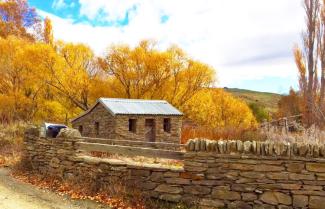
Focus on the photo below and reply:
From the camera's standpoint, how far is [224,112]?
39844 millimetres

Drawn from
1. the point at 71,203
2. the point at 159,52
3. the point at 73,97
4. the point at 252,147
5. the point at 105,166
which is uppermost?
the point at 159,52

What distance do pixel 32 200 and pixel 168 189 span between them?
11.8 feet

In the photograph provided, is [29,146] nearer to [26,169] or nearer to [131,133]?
[26,169]

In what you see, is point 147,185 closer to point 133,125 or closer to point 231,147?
point 231,147

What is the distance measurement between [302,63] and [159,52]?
1343 centimetres

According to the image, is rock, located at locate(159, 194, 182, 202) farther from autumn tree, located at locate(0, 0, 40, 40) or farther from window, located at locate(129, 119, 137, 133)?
autumn tree, located at locate(0, 0, 40, 40)

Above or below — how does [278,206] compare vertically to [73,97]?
below

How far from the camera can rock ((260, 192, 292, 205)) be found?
8.00 metres

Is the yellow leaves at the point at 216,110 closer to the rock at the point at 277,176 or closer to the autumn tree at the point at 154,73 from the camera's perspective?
the autumn tree at the point at 154,73

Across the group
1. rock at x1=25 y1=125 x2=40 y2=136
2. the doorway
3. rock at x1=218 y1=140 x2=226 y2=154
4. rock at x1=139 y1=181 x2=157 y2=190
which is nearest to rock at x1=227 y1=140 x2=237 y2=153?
rock at x1=218 y1=140 x2=226 y2=154

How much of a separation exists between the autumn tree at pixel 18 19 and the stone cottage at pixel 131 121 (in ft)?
70.8

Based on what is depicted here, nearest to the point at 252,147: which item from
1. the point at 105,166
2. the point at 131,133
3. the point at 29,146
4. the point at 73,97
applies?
the point at 105,166

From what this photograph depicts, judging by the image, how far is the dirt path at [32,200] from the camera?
9.12 metres

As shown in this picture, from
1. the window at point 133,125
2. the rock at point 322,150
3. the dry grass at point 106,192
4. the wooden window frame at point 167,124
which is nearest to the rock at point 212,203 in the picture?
the dry grass at point 106,192
